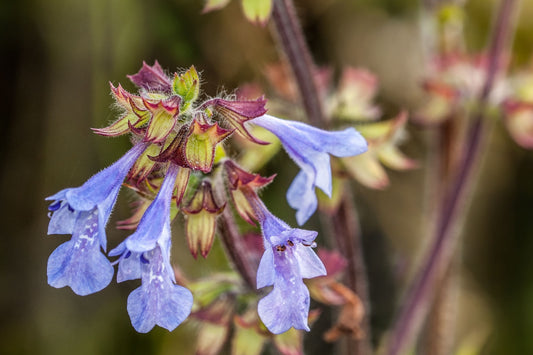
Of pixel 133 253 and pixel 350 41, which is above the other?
pixel 133 253

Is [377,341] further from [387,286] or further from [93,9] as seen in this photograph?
[93,9]

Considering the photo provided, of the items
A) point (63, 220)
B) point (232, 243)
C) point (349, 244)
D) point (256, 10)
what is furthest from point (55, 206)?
point (349, 244)

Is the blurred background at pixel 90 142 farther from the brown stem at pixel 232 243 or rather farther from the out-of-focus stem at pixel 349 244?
the brown stem at pixel 232 243

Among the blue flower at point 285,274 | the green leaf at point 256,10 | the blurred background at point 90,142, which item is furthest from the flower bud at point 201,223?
the blurred background at point 90,142

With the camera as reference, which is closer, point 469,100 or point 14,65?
point 469,100

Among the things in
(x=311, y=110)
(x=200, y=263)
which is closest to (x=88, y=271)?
(x=311, y=110)

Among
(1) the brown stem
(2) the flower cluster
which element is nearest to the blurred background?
(1) the brown stem

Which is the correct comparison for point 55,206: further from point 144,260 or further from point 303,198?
point 303,198
